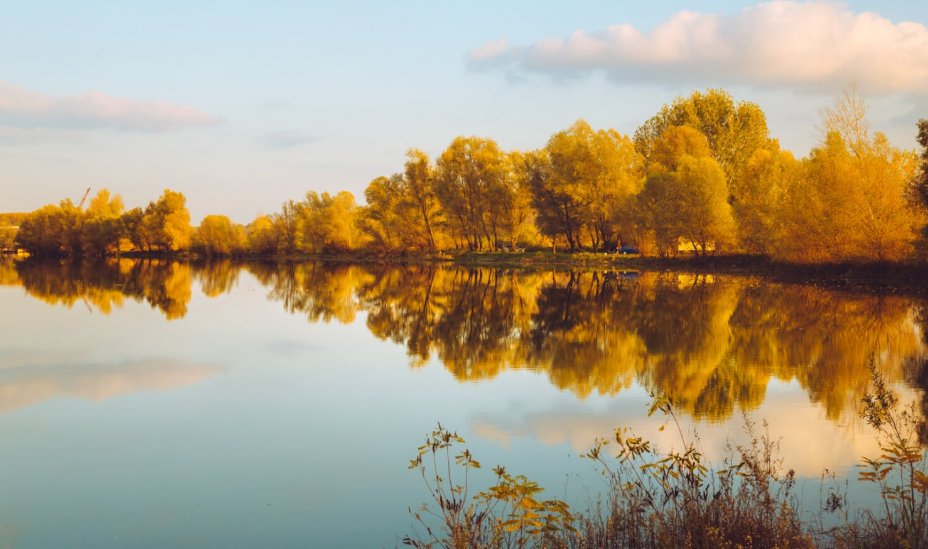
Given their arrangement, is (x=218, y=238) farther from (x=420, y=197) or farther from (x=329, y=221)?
(x=420, y=197)

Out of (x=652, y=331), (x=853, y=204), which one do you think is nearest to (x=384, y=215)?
(x=853, y=204)

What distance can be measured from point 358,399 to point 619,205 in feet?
137

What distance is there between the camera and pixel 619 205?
49969 millimetres

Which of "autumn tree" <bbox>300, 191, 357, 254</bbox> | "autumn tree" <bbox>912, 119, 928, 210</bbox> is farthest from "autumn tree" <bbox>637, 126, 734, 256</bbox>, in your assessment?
"autumn tree" <bbox>300, 191, 357, 254</bbox>

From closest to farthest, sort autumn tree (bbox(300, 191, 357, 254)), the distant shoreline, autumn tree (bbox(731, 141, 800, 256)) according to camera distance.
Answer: the distant shoreline, autumn tree (bbox(731, 141, 800, 256)), autumn tree (bbox(300, 191, 357, 254))

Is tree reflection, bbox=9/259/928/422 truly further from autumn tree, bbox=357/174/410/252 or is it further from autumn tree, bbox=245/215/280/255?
autumn tree, bbox=245/215/280/255

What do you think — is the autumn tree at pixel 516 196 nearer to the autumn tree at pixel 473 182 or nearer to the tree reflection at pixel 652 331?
the autumn tree at pixel 473 182

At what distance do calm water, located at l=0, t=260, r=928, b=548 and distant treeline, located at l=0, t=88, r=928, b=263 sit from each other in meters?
10.8

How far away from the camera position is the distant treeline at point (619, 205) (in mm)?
32844

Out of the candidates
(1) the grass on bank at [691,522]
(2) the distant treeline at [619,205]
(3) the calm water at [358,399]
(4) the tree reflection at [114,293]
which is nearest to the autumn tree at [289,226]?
(2) the distant treeline at [619,205]

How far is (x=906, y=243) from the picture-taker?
3116cm

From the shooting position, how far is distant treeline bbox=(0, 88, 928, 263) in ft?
108

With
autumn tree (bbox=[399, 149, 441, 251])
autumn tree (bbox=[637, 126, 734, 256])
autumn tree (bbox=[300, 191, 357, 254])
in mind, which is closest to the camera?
autumn tree (bbox=[637, 126, 734, 256])

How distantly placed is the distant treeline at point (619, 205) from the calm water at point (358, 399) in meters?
10.8
